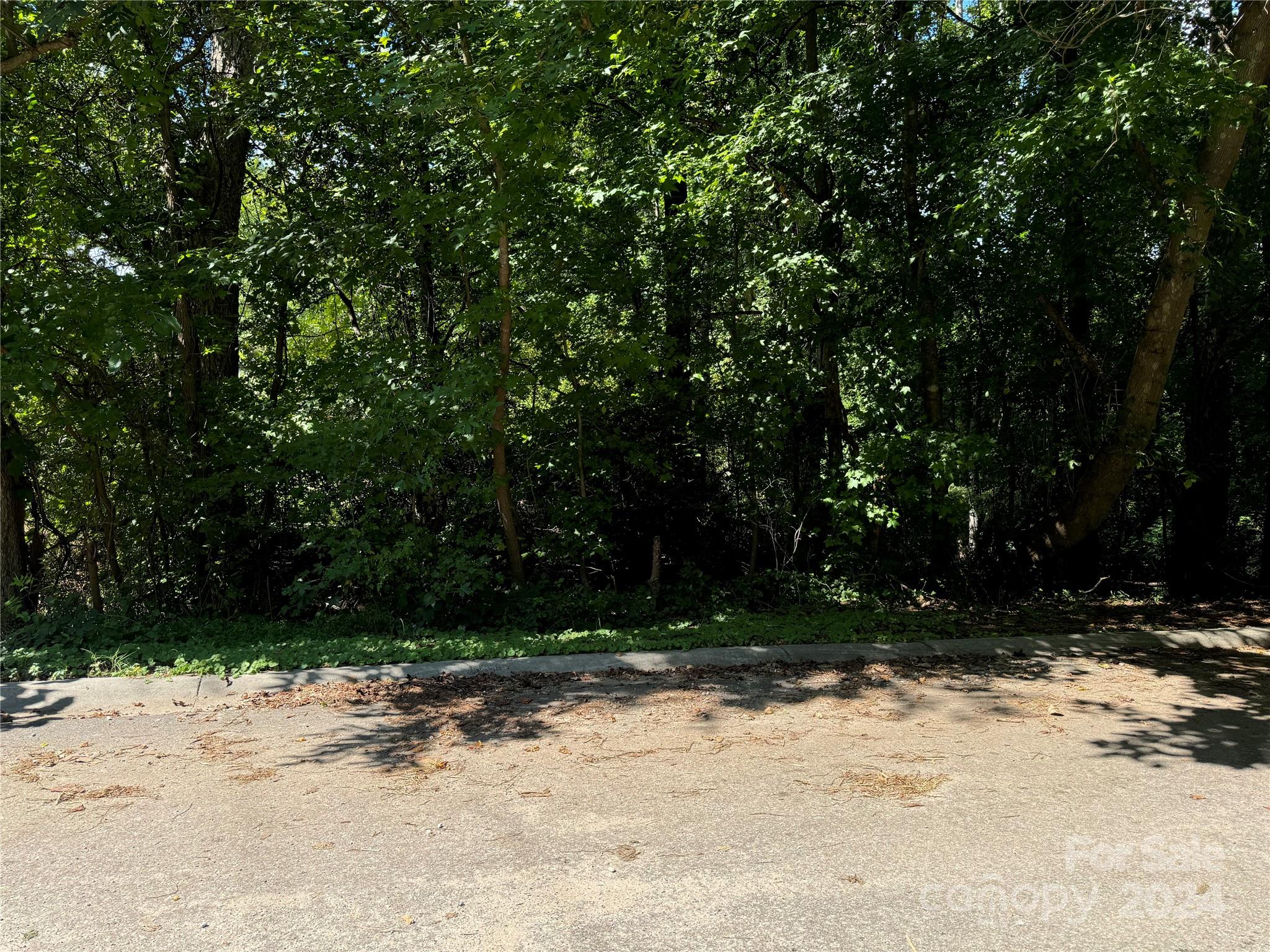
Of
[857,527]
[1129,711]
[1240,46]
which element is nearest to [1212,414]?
[1240,46]

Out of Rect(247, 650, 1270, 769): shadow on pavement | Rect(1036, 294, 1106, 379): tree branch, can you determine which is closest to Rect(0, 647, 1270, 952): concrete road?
Rect(247, 650, 1270, 769): shadow on pavement

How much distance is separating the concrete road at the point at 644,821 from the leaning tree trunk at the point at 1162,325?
12.1 ft

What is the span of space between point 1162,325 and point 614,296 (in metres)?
5.69

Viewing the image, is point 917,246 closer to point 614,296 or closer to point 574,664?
point 614,296

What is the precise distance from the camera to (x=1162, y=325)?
8961 millimetres

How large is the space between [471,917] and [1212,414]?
11223 mm

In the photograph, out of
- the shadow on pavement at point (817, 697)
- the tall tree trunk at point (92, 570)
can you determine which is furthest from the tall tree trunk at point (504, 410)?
the tall tree trunk at point (92, 570)

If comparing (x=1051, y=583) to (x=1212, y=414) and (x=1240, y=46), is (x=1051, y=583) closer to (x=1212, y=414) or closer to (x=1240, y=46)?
(x=1212, y=414)

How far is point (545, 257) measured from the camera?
8.97m

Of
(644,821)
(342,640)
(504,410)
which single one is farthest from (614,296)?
(644,821)

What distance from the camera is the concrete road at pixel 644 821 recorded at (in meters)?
3.17

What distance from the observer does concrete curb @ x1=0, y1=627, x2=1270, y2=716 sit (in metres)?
6.13

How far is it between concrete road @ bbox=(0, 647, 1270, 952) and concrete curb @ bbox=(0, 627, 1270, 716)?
218mm

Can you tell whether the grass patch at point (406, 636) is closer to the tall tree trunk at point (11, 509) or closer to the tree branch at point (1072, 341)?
the tall tree trunk at point (11, 509)
